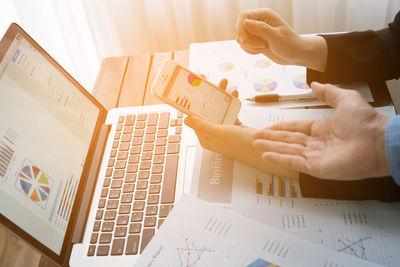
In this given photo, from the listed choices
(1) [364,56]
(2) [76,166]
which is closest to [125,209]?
(2) [76,166]

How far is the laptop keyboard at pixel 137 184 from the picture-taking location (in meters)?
0.67

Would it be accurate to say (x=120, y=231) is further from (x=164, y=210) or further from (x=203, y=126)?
(x=203, y=126)

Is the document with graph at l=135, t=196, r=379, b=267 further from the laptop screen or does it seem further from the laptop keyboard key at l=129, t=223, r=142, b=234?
the laptop screen

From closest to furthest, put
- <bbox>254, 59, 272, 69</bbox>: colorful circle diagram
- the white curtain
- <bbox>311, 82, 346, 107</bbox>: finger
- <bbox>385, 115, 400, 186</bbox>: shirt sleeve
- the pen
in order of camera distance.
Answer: <bbox>385, 115, 400, 186</bbox>: shirt sleeve
<bbox>311, 82, 346, 107</bbox>: finger
the pen
<bbox>254, 59, 272, 69</bbox>: colorful circle diagram
the white curtain

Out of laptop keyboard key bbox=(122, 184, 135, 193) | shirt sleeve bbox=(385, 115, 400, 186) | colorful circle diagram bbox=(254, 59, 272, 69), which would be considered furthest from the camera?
colorful circle diagram bbox=(254, 59, 272, 69)

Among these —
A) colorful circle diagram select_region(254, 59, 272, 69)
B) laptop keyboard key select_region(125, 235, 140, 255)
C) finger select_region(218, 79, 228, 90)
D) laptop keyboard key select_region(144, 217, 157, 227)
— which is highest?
colorful circle diagram select_region(254, 59, 272, 69)

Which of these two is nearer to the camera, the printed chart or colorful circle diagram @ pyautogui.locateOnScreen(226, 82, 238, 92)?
the printed chart

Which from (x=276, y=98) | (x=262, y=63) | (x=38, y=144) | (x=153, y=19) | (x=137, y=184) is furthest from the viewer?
(x=153, y=19)

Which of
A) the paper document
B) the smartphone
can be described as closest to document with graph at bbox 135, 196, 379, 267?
the smartphone

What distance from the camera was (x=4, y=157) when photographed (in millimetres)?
567

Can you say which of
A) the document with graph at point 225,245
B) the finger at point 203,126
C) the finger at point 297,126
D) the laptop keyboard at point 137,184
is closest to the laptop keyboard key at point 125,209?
the laptop keyboard at point 137,184

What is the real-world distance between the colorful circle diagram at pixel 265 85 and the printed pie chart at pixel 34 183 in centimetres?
53

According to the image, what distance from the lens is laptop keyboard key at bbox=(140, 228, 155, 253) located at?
2.14ft

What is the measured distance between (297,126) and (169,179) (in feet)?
0.91
